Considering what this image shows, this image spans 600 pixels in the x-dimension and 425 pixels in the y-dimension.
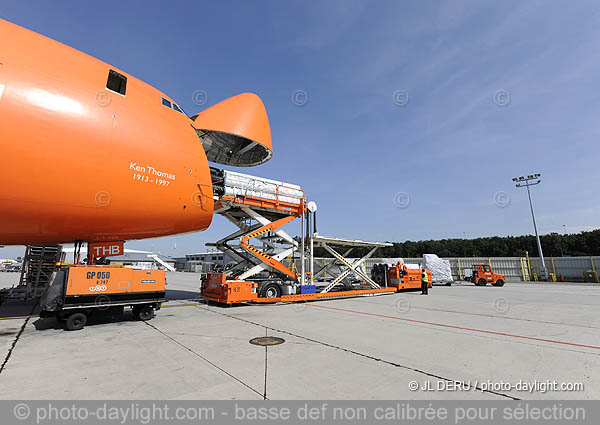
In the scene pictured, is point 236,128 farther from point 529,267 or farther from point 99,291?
point 529,267

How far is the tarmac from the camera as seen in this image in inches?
163

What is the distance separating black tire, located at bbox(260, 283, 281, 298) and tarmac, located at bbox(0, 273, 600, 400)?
389 centimetres

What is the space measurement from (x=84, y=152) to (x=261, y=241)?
9.34m

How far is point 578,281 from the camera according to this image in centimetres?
3325

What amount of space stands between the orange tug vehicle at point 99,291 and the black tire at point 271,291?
16.8 ft

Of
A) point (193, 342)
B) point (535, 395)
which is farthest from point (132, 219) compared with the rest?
point (535, 395)

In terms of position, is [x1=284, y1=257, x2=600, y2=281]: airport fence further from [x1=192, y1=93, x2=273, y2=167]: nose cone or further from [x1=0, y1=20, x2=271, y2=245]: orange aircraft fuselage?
[x1=0, y1=20, x2=271, y2=245]: orange aircraft fuselage

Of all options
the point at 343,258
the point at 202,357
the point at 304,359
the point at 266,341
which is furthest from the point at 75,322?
the point at 343,258

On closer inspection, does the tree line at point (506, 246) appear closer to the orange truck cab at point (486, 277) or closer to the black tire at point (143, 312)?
the orange truck cab at point (486, 277)

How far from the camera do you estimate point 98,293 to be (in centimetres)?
835

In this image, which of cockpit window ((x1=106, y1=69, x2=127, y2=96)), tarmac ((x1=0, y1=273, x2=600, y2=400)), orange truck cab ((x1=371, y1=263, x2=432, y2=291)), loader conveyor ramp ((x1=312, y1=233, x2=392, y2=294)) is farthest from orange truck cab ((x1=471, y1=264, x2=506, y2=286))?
cockpit window ((x1=106, y1=69, x2=127, y2=96))

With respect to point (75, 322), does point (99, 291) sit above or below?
above

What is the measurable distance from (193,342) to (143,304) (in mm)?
3563
